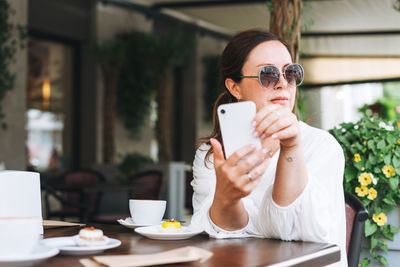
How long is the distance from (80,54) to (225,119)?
25.9ft

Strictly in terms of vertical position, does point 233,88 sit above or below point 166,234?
above

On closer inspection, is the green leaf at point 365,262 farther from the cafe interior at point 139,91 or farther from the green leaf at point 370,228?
the green leaf at point 370,228

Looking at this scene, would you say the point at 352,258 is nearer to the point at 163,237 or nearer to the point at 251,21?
the point at 163,237

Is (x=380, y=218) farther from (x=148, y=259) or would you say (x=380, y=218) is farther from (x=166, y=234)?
(x=148, y=259)

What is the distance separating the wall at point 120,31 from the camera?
337 inches

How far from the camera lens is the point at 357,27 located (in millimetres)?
10148

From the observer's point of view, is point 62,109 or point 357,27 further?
point 357,27

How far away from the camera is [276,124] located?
1.15 m

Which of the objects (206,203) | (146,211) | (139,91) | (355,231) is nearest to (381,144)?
(355,231)

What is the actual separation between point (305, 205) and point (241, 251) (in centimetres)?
22

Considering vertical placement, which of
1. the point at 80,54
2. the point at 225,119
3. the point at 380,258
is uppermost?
the point at 80,54

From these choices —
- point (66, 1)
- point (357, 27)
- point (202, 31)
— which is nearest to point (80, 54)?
point (66, 1)

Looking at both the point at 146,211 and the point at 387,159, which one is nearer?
the point at 146,211

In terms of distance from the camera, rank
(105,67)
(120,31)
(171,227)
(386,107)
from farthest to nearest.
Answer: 1. (386,107)
2. (120,31)
3. (105,67)
4. (171,227)
